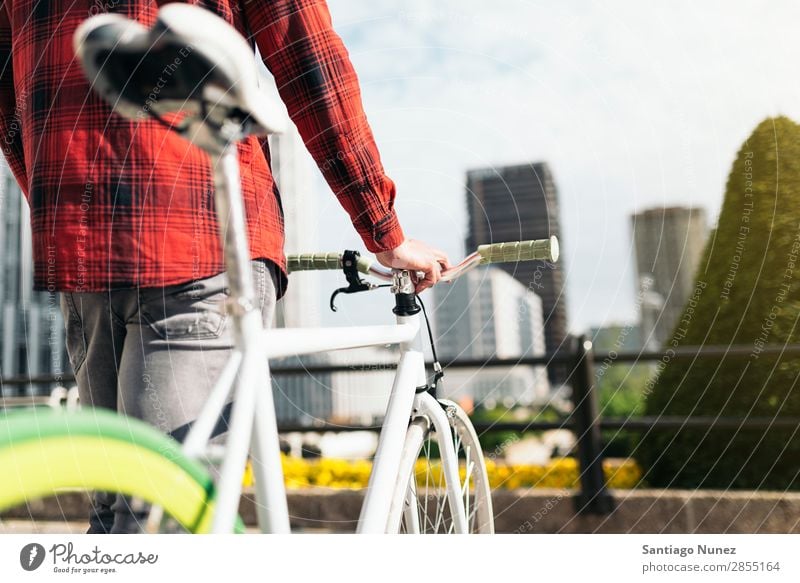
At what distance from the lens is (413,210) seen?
1153mm

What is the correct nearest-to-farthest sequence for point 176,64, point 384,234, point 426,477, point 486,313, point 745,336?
point 176,64 < point 384,234 < point 426,477 < point 486,313 < point 745,336

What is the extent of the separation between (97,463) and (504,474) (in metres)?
1.95

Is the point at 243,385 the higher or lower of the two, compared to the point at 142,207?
lower

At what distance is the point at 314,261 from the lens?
3.11 feet

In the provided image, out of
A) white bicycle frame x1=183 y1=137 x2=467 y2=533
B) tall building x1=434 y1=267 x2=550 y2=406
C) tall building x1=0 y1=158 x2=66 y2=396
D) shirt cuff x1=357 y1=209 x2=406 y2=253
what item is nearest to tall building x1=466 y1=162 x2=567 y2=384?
tall building x1=434 y1=267 x2=550 y2=406

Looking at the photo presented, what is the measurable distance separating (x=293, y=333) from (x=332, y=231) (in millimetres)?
625

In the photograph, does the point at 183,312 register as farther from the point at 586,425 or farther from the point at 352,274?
the point at 586,425

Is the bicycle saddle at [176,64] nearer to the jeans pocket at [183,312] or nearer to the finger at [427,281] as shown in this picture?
the jeans pocket at [183,312]

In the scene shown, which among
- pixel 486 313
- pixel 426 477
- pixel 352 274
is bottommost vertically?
pixel 426 477

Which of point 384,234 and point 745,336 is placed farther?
point 745,336

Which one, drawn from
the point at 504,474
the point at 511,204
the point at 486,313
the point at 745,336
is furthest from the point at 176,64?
the point at 504,474

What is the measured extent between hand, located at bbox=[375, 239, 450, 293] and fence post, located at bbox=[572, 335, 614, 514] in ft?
4.28
